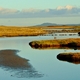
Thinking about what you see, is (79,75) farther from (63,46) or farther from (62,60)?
(63,46)

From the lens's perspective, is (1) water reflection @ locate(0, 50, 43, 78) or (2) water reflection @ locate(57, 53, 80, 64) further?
(2) water reflection @ locate(57, 53, 80, 64)

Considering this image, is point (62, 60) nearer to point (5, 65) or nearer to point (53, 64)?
point (53, 64)

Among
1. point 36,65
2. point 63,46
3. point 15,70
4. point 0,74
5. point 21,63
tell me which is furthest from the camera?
point 63,46

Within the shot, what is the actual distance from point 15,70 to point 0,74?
2746mm

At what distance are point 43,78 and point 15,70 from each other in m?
5.74

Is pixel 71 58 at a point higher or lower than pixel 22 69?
lower

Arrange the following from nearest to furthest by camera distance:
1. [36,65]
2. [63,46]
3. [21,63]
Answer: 1. [36,65]
2. [21,63]
3. [63,46]

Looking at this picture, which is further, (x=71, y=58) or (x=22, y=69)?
(x=71, y=58)

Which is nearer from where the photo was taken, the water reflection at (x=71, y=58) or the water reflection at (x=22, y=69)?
the water reflection at (x=22, y=69)

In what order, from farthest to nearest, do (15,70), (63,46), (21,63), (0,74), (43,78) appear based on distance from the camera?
(63,46) → (21,63) → (15,70) → (0,74) → (43,78)

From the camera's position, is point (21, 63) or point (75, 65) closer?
point (75, 65)

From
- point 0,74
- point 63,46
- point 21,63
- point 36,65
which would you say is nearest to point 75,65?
point 36,65

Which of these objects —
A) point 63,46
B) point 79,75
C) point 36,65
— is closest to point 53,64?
point 36,65

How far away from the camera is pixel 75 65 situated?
33.9 metres
